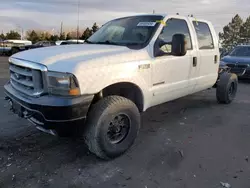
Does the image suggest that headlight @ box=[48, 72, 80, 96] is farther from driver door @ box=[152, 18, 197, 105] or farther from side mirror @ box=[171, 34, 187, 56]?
side mirror @ box=[171, 34, 187, 56]

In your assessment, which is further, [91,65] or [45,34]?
[45,34]

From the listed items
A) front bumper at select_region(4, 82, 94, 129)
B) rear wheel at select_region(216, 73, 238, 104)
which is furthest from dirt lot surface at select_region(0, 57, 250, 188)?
rear wheel at select_region(216, 73, 238, 104)

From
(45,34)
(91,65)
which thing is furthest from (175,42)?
(45,34)

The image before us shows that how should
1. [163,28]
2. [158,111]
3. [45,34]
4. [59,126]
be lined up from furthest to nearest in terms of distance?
[45,34]
[158,111]
[163,28]
[59,126]

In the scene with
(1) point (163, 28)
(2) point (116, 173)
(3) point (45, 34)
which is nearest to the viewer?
(2) point (116, 173)

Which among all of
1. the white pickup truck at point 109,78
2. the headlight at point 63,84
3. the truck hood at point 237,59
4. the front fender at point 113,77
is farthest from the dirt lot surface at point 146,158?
the truck hood at point 237,59

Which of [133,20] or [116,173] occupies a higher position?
[133,20]

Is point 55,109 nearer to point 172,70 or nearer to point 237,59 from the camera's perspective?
point 172,70

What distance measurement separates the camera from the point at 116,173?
3295mm

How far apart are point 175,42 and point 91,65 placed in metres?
1.41

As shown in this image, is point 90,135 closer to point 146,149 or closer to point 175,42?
point 146,149

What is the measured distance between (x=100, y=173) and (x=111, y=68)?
1285 millimetres

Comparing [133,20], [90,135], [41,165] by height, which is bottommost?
[41,165]

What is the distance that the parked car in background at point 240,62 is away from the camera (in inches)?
416
